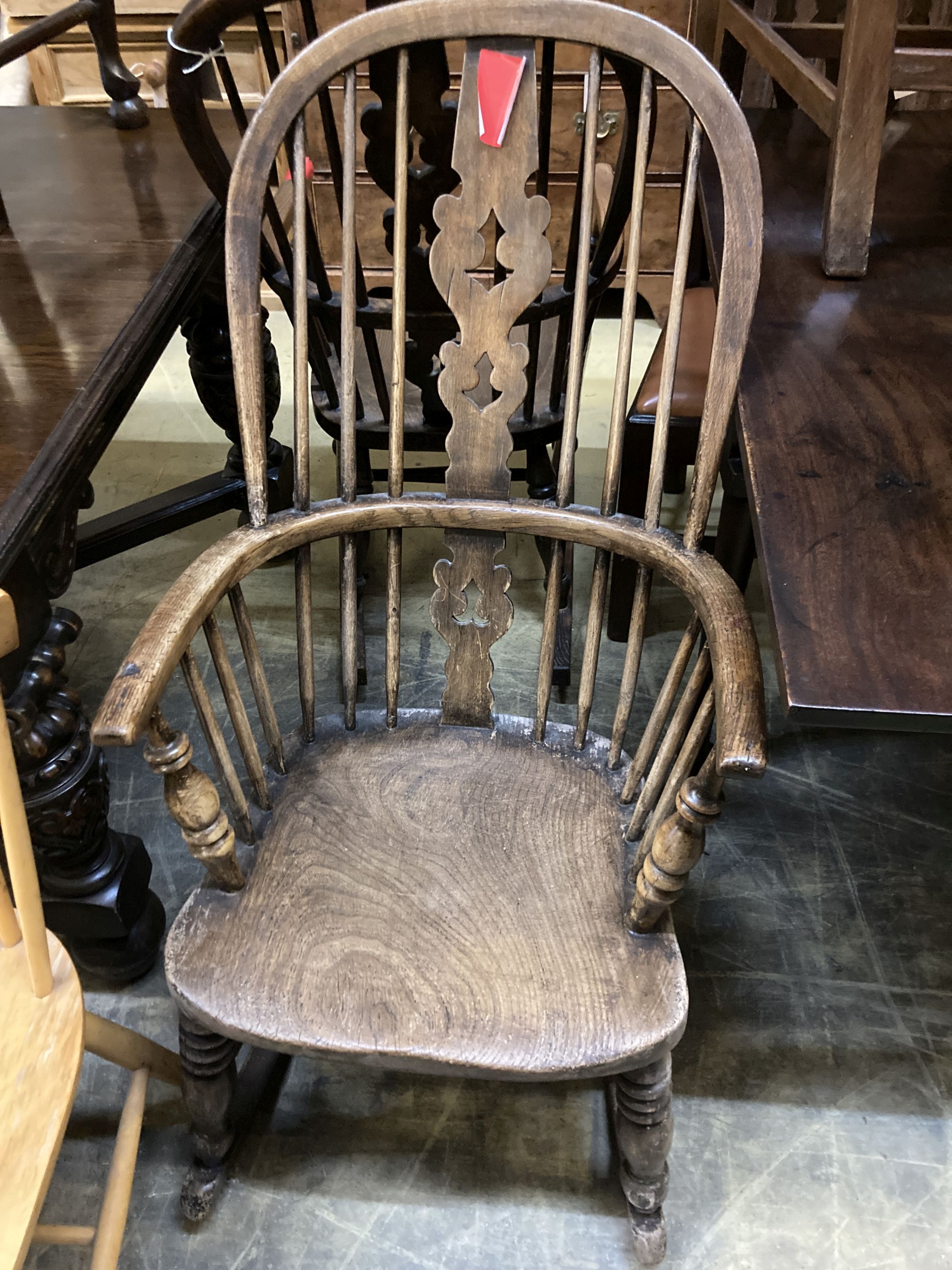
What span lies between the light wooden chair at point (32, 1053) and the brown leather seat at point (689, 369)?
3.27 feet

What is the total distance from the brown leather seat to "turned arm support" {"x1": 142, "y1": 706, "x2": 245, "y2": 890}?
86 cm

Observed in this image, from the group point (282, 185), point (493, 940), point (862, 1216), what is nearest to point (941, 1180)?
point (862, 1216)

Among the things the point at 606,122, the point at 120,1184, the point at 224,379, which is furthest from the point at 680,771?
the point at 606,122

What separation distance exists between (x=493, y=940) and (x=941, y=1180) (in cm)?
66

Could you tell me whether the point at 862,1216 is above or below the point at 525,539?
below

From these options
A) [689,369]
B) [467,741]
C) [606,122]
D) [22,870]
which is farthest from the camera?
[606,122]

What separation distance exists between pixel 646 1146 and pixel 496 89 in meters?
1.01

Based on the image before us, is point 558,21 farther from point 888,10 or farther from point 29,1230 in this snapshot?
point 29,1230

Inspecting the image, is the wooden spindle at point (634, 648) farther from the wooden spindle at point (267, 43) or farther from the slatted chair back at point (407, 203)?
the wooden spindle at point (267, 43)

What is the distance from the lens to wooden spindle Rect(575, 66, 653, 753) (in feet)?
2.80

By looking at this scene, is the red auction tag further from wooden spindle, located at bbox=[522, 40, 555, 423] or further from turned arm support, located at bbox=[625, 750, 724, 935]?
turned arm support, located at bbox=[625, 750, 724, 935]

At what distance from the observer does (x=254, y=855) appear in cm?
92

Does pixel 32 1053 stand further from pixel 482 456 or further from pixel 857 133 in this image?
pixel 857 133

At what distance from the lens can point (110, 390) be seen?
3.39 ft
